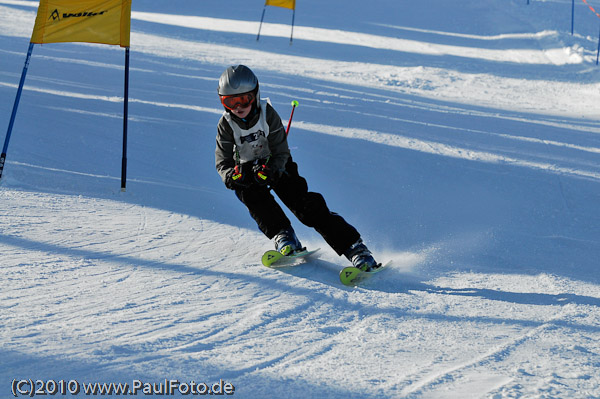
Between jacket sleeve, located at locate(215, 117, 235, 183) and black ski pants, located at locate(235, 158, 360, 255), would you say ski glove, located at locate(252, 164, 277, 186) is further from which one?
jacket sleeve, located at locate(215, 117, 235, 183)

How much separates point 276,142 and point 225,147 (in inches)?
15.8

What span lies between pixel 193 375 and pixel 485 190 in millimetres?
5454

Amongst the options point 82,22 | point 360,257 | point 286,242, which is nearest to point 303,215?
point 286,242

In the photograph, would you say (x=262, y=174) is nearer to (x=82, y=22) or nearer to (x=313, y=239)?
(x=313, y=239)

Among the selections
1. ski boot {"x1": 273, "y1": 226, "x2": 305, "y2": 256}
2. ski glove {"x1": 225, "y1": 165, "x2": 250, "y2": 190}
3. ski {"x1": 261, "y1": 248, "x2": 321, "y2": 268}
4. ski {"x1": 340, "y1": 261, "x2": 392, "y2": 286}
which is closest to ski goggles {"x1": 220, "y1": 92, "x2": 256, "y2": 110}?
ski glove {"x1": 225, "y1": 165, "x2": 250, "y2": 190}

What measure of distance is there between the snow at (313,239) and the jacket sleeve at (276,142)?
2.63 ft

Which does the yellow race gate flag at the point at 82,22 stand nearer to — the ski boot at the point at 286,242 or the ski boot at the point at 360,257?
the ski boot at the point at 286,242

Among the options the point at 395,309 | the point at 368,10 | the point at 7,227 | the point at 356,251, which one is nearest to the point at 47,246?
the point at 7,227

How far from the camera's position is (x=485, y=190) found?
25.1ft

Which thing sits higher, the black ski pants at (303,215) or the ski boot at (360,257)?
the black ski pants at (303,215)

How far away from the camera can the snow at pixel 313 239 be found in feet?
10.5

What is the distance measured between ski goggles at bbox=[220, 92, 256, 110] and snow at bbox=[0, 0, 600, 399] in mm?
1203

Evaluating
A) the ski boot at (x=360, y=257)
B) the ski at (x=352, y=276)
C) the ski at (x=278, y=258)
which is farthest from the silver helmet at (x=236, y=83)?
the ski at (x=352, y=276)

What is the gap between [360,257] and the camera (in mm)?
4793
